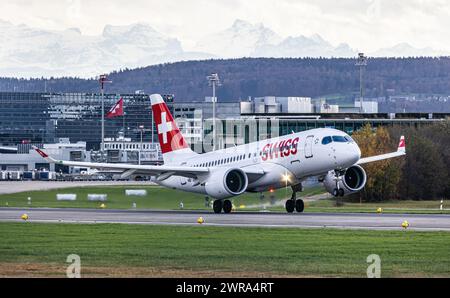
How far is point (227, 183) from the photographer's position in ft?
233

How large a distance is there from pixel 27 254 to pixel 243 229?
47.5 feet

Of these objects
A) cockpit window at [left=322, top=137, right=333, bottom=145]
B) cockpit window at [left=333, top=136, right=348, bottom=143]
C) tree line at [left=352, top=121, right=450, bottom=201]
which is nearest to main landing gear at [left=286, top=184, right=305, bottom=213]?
cockpit window at [left=322, top=137, right=333, bottom=145]

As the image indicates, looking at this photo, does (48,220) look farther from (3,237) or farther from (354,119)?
(354,119)

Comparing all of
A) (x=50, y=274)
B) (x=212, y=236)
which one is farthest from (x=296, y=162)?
(x=50, y=274)

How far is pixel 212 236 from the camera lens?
48531mm

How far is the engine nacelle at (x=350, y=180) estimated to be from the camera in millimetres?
70562

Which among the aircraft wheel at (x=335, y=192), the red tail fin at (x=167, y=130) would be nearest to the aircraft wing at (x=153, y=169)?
the red tail fin at (x=167, y=130)

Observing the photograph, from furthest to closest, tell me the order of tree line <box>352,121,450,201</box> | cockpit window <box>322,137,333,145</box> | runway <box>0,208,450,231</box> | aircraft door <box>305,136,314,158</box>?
tree line <box>352,121,450,201</box>
aircraft door <box>305,136,314,158</box>
cockpit window <box>322,137,333,145</box>
runway <box>0,208,450,231</box>

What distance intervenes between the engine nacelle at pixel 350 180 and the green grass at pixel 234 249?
59.0 feet

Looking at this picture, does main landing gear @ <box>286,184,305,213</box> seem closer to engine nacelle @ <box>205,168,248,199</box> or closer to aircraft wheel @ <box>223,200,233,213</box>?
engine nacelle @ <box>205,168,248,199</box>

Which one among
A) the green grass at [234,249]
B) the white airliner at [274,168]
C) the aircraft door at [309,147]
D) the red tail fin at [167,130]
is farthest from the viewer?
the red tail fin at [167,130]

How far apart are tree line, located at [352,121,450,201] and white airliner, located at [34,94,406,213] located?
35879 mm

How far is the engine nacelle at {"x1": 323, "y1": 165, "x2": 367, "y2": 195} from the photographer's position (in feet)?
232

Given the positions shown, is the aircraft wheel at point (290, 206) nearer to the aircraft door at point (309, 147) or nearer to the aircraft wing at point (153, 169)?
the aircraft door at point (309, 147)
